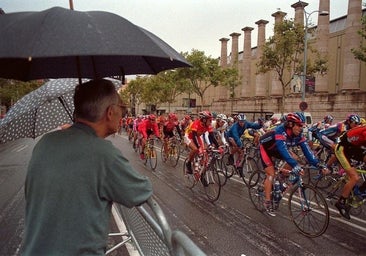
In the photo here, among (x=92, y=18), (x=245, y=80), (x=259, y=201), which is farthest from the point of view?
(x=245, y=80)

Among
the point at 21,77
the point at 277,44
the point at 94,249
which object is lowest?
Result: the point at 94,249

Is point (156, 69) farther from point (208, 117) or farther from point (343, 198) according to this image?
point (208, 117)

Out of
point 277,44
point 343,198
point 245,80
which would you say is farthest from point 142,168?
point 245,80

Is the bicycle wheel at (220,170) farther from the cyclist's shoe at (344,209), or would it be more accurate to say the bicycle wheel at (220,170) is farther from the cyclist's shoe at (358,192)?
the cyclist's shoe at (358,192)

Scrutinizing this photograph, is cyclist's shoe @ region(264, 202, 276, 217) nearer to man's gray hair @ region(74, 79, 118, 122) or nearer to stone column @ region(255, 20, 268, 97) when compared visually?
man's gray hair @ region(74, 79, 118, 122)

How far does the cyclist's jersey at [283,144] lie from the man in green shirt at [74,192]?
17.0ft

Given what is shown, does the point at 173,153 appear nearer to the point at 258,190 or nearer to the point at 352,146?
the point at 258,190

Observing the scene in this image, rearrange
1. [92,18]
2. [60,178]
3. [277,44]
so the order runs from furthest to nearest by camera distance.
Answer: [277,44] → [92,18] → [60,178]

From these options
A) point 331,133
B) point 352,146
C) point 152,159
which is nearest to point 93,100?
point 352,146

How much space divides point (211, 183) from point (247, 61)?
50215 mm

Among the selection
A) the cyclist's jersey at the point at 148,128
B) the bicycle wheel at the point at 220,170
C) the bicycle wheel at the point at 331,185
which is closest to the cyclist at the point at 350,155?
the bicycle wheel at the point at 331,185

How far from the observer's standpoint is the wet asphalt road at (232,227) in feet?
18.0

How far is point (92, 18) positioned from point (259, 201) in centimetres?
636

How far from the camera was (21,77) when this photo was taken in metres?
3.33
